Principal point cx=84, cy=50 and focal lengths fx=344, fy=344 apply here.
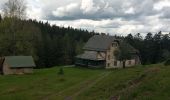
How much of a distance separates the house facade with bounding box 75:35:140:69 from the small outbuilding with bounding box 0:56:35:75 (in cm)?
2147

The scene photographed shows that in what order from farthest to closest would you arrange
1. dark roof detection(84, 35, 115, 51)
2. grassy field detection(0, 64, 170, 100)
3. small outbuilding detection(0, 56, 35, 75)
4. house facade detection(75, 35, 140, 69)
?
dark roof detection(84, 35, 115, 51) < house facade detection(75, 35, 140, 69) < small outbuilding detection(0, 56, 35, 75) < grassy field detection(0, 64, 170, 100)

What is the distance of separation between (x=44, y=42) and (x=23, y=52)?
29706 mm

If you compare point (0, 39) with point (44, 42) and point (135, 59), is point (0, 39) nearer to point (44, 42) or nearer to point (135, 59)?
point (44, 42)

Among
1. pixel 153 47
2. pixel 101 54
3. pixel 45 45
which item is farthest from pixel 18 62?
pixel 153 47

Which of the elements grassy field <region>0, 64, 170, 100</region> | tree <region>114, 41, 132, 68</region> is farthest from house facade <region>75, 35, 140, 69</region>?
grassy field <region>0, 64, 170, 100</region>

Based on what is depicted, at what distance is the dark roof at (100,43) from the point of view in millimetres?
99037

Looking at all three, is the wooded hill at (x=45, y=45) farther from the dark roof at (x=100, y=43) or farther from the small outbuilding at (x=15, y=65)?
the dark roof at (x=100, y=43)

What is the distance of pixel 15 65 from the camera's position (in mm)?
79312

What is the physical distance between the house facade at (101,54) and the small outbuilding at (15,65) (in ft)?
70.5

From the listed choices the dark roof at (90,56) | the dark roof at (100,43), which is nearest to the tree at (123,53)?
the dark roof at (100,43)

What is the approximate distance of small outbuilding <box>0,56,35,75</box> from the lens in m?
79.4

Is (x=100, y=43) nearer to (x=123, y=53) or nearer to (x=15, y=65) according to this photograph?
(x=123, y=53)

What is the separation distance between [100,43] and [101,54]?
4103 millimetres

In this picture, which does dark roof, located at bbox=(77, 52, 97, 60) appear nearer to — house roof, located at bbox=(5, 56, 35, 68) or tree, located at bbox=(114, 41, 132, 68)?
tree, located at bbox=(114, 41, 132, 68)
